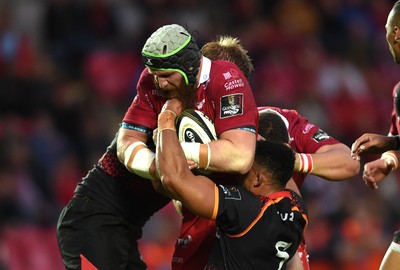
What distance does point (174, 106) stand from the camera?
15.3 feet

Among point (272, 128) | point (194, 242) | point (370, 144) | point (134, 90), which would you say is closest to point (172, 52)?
point (272, 128)

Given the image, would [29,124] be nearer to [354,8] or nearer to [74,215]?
[74,215]

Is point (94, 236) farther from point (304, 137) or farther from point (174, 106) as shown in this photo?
point (304, 137)

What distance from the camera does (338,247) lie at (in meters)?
9.43

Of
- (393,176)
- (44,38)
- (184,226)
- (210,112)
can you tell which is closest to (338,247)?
(393,176)

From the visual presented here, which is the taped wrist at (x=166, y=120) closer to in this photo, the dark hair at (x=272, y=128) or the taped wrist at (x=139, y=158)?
the taped wrist at (x=139, y=158)

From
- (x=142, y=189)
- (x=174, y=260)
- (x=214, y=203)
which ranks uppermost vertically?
(x=214, y=203)

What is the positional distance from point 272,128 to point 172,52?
2.79ft

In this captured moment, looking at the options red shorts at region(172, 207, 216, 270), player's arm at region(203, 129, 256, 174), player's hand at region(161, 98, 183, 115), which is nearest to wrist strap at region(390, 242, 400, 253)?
red shorts at region(172, 207, 216, 270)

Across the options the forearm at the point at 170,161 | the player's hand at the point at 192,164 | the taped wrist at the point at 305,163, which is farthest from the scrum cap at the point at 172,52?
the taped wrist at the point at 305,163

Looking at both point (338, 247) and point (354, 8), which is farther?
point (354, 8)

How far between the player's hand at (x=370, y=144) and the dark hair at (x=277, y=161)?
737 millimetres

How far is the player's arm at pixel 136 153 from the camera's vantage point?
4680 millimetres

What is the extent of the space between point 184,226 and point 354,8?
7.99m
